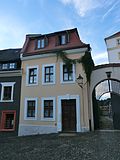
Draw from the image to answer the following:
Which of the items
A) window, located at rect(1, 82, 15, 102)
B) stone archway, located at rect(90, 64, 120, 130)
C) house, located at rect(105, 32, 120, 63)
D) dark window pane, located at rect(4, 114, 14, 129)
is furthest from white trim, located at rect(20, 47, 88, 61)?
house, located at rect(105, 32, 120, 63)

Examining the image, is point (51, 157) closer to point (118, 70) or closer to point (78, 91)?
point (78, 91)

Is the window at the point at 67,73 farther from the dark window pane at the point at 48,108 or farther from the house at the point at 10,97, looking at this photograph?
the house at the point at 10,97

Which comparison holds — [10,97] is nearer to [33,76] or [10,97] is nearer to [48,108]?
[33,76]

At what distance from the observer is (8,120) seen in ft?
52.7

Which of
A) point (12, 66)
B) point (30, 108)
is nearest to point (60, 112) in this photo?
point (30, 108)

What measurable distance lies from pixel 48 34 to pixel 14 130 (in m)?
9.88

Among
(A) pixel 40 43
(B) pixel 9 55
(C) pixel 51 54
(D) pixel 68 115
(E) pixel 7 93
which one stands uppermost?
(A) pixel 40 43

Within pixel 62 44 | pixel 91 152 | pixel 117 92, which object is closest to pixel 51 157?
pixel 91 152

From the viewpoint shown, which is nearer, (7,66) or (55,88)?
(55,88)

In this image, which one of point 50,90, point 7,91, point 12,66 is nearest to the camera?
point 50,90

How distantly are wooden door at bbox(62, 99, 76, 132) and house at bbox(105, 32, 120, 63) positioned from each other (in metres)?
19.2

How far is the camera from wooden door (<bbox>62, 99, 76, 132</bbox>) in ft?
44.4

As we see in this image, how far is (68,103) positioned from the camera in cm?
1404

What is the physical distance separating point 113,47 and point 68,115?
21.5 m
